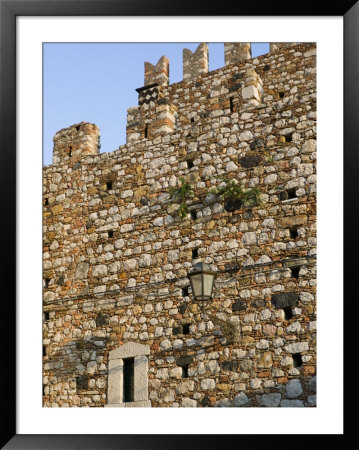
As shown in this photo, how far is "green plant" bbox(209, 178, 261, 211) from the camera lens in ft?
→ 29.1

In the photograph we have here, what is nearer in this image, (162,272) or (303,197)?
(303,197)

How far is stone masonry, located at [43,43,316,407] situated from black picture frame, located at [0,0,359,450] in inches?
97.7

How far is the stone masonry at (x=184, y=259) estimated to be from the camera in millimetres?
8219

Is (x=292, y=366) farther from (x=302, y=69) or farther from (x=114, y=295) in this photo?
(x=302, y=69)

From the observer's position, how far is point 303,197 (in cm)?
852

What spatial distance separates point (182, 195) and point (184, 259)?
0.78 meters

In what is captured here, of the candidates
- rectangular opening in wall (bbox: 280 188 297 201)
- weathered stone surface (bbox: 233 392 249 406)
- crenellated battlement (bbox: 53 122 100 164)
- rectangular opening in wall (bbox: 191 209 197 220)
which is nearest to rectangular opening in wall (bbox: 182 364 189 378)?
weathered stone surface (bbox: 233 392 249 406)

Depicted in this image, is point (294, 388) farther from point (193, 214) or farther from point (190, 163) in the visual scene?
point (190, 163)

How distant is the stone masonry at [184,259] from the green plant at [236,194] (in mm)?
67

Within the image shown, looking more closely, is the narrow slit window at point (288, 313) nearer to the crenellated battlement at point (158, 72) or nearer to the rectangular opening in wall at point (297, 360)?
the rectangular opening in wall at point (297, 360)

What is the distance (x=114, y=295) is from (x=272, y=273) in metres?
2.04

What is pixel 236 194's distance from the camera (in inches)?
354
